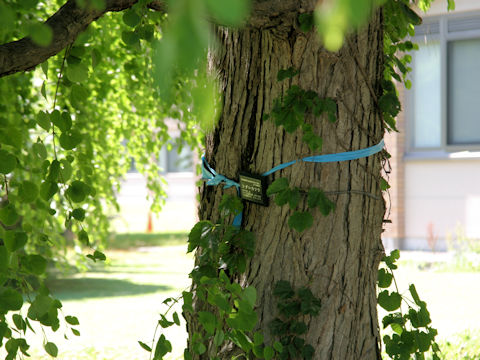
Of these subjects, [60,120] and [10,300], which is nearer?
[10,300]

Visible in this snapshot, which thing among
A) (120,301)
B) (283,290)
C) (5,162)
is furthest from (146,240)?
(5,162)

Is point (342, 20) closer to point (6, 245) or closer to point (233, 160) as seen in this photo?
point (6, 245)

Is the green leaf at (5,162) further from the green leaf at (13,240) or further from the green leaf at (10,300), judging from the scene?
the green leaf at (10,300)

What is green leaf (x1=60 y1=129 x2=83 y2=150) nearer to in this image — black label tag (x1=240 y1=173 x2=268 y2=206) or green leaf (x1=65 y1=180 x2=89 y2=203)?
green leaf (x1=65 y1=180 x2=89 y2=203)

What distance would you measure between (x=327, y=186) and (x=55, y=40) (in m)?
1.07

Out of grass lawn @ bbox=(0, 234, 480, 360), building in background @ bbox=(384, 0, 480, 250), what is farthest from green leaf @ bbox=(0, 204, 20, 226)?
building in background @ bbox=(384, 0, 480, 250)

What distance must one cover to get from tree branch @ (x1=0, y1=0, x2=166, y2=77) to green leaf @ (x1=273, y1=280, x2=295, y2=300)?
1112 millimetres

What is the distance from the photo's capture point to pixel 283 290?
251 cm

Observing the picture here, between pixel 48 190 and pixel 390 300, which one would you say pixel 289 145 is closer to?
pixel 390 300

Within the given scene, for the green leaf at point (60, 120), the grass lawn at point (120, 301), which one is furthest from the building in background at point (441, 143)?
the green leaf at point (60, 120)

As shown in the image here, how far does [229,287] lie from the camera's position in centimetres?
228

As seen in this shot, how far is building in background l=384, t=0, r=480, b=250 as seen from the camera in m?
10.6

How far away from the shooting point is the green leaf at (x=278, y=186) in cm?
246

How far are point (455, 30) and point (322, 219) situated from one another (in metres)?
8.98
